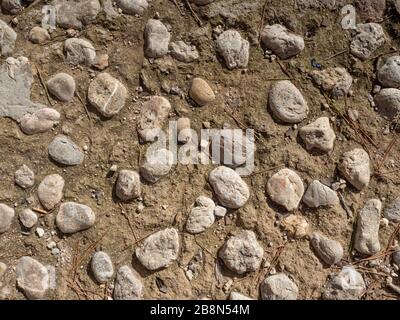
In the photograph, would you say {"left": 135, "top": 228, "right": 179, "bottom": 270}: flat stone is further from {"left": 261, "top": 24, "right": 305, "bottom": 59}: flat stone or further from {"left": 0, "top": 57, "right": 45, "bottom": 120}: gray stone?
{"left": 261, "top": 24, "right": 305, "bottom": 59}: flat stone

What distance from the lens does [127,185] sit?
1.67 m

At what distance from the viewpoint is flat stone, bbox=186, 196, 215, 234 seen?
1683 mm

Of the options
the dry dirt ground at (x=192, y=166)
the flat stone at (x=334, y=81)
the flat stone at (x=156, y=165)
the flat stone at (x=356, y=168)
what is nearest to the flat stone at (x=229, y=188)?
the dry dirt ground at (x=192, y=166)

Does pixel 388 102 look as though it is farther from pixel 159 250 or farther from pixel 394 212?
pixel 159 250

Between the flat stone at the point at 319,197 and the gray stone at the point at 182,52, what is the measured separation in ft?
2.23

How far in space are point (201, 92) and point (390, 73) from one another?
2.45ft

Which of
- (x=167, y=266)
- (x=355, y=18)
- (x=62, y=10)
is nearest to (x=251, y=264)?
(x=167, y=266)

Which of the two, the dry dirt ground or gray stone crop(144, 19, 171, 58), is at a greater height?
gray stone crop(144, 19, 171, 58)

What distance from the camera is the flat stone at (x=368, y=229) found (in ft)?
5.60

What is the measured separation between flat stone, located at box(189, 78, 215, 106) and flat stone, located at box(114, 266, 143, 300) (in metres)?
0.69

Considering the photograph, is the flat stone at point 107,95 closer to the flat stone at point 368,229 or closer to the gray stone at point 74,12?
the gray stone at point 74,12

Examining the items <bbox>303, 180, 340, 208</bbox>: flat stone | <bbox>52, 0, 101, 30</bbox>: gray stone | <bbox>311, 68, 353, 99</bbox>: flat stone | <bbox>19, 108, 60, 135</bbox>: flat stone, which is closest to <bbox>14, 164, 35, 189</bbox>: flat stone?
<bbox>19, 108, 60, 135</bbox>: flat stone

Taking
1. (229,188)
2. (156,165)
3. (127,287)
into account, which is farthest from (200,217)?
(127,287)
